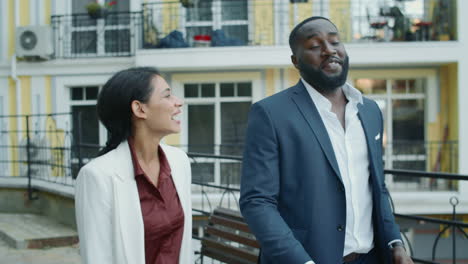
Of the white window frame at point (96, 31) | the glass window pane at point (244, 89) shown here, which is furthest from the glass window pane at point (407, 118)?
the white window frame at point (96, 31)

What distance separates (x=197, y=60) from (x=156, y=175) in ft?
30.7

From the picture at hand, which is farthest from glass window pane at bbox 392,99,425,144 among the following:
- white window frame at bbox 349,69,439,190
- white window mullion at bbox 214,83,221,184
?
white window mullion at bbox 214,83,221,184

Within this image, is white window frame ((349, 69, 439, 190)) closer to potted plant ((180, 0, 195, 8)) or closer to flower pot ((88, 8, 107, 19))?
potted plant ((180, 0, 195, 8))

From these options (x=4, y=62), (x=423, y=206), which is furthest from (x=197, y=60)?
(x=423, y=206)

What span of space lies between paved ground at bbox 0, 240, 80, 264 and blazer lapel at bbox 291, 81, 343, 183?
394cm

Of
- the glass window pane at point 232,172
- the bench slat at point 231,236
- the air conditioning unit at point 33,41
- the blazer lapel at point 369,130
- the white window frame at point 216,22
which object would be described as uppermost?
the white window frame at point 216,22

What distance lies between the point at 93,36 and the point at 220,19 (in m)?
3.16

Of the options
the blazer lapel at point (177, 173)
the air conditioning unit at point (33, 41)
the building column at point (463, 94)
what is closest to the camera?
the blazer lapel at point (177, 173)

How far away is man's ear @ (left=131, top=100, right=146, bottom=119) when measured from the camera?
2490 millimetres

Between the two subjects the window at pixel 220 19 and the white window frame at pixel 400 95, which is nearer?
the white window frame at pixel 400 95

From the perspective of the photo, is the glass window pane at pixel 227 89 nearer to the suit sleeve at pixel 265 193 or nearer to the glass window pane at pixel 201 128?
the glass window pane at pixel 201 128

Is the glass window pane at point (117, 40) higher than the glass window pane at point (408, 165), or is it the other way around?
the glass window pane at point (117, 40)

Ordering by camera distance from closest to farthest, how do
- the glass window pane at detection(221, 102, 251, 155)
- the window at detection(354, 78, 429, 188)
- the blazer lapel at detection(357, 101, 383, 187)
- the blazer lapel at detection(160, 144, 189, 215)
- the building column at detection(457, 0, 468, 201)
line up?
the blazer lapel at detection(357, 101, 383, 187) → the blazer lapel at detection(160, 144, 189, 215) → the building column at detection(457, 0, 468, 201) → the window at detection(354, 78, 429, 188) → the glass window pane at detection(221, 102, 251, 155)

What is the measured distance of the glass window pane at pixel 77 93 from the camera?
1320cm
